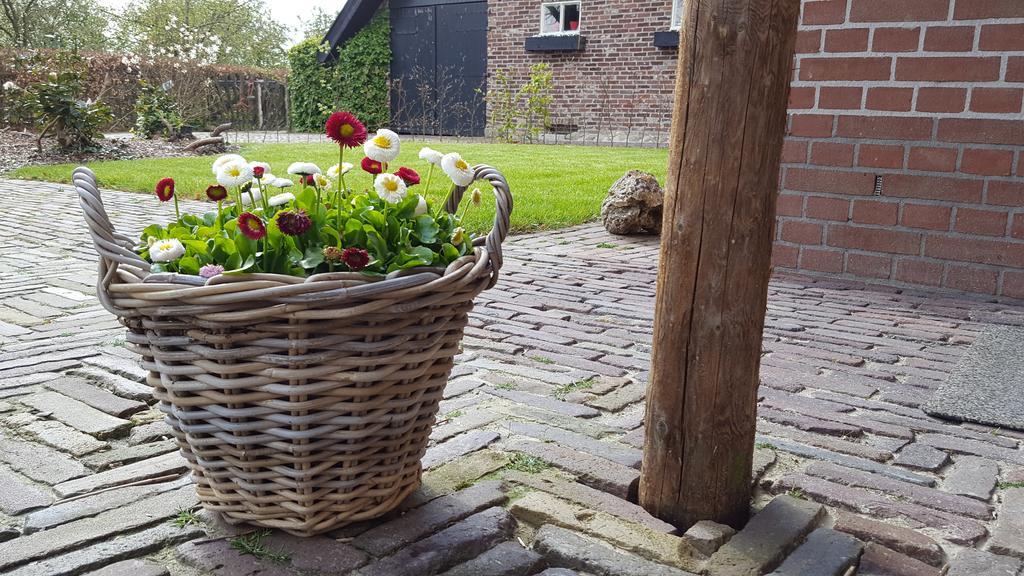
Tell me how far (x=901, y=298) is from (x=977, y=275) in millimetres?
449

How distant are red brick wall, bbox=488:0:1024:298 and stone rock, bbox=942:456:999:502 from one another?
2.57m

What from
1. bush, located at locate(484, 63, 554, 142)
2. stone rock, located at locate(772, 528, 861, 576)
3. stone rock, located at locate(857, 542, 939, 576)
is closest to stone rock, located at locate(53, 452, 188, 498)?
stone rock, located at locate(772, 528, 861, 576)

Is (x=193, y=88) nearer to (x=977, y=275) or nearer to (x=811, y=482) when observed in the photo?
(x=977, y=275)

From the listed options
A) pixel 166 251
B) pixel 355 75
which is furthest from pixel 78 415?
pixel 355 75

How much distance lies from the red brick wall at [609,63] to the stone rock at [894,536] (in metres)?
14.0

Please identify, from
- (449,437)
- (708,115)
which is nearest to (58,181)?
(449,437)

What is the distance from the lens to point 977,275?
15.0 feet

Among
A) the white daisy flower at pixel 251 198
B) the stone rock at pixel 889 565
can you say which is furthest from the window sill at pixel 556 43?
the stone rock at pixel 889 565

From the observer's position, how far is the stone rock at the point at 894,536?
1.87 m

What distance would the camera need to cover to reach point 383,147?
1864 millimetres

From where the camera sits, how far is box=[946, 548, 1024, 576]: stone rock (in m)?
1.79

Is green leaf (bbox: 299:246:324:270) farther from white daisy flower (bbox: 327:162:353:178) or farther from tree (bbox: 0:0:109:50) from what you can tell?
tree (bbox: 0:0:109:50)

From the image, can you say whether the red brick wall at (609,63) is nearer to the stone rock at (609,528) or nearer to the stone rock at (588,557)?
the stone rock at (609,528)

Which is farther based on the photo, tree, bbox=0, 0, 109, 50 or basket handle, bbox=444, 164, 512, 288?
tree, bbox=0, 0, 109, 50
